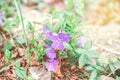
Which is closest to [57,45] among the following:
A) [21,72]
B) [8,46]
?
[21,72]

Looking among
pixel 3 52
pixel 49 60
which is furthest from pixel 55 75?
pixel 3 52

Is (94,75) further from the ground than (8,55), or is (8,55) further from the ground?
(8,55)

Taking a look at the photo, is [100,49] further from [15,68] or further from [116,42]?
[15,68]

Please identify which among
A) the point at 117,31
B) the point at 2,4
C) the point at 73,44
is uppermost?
the point at 2,4

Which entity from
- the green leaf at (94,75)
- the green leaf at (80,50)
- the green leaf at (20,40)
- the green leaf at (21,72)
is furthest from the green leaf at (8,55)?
the green leaf at (94,75)

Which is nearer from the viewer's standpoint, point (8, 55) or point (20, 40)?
point (8, 55)

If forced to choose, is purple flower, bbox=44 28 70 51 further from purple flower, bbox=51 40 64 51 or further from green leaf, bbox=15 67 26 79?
green leaf, bbox=15 67 26 79

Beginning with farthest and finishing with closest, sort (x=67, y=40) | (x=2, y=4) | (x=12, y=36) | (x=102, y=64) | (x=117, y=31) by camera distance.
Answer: (x=117, y=31) → (x=2, y=4) → (x=12, y=36) → (x=102, y=64) → (x=67, y=40)

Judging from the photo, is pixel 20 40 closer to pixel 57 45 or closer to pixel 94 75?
pixel 57 45

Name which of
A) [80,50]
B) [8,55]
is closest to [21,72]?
[8,55]

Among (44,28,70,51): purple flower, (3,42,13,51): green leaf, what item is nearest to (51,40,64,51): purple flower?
(44,28,70,51): purple flower

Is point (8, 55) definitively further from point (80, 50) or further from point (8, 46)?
point (80, 50)
